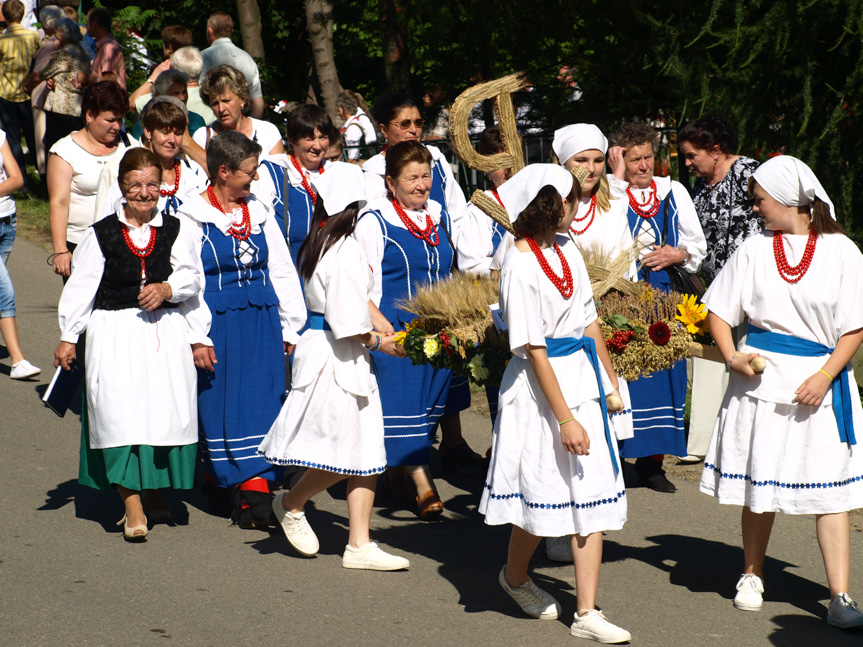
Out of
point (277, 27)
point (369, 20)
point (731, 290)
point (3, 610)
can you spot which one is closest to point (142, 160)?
point (3, 610)

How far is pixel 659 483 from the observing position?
255 inches

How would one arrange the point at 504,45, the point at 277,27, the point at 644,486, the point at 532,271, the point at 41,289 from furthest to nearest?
1. the point at 277,27
2. the point at 41,289
3. the point at 504,45
4. the point at 644,486
5. the point at 532,271

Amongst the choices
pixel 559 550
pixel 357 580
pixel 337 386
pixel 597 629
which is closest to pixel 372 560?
pixel 357 580

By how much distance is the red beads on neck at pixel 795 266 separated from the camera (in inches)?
174

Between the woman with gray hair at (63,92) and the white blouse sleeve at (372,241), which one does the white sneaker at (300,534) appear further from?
the woman with gray hair at (63,92)

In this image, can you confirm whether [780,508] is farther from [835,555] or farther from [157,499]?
[157,499]

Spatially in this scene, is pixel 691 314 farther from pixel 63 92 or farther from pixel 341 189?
pixel 63 92

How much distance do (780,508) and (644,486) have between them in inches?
83.1

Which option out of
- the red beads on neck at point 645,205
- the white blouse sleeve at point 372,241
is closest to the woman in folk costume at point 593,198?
the red beads on neck at point 645,205

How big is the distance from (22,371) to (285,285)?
11.2ft

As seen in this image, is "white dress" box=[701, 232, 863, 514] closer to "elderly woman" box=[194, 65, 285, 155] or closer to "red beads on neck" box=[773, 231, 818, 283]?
"red beads on neck" box=[773, 231, 818, 283]

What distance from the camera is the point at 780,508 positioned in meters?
4.44

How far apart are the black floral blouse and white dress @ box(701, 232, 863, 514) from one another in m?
1.69

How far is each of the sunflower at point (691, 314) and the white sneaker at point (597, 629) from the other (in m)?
1.32
